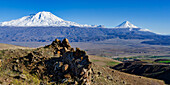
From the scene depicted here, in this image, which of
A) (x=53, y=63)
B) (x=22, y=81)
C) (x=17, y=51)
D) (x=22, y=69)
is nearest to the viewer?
(x=22, y=81)

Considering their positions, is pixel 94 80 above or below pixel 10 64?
below

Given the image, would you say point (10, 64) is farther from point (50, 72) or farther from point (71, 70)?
point (71, 70)

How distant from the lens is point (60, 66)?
23172 mm

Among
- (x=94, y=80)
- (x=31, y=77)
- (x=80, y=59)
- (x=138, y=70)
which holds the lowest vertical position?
(x=138, y=70)

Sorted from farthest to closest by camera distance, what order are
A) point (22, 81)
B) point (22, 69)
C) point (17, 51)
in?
point (17, 51)
point (22, 69)
point (22, 81)

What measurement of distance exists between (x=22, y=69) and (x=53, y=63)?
152 inches

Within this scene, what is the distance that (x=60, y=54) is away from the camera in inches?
1019

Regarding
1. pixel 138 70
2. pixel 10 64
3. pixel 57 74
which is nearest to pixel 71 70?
pixel 57 74

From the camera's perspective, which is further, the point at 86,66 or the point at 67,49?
the point at 67,49

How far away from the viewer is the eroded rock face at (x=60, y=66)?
22.4 m

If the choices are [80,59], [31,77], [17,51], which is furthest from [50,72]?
[17,51]

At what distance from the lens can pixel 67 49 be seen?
2684cm

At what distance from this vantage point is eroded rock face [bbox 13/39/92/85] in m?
22.4

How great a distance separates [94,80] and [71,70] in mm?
4876
